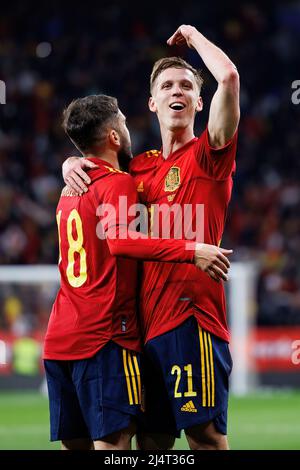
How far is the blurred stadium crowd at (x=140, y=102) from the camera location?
49.7ft

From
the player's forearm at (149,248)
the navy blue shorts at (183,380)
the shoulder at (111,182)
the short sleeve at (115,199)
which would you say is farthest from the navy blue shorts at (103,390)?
the shoulder at (111,182)

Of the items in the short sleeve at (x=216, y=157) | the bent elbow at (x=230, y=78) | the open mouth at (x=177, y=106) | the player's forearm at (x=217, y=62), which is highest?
the player's forearm at (x=217, y=62)

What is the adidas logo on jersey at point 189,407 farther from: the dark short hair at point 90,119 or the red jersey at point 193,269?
the dark short hair at point 90,119

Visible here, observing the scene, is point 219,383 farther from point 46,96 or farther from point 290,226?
point 46,96

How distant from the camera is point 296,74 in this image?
17641mm

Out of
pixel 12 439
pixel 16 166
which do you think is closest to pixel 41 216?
pixel 16 166

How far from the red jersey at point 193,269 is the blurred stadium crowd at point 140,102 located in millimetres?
9025

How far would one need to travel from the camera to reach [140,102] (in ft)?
56.1

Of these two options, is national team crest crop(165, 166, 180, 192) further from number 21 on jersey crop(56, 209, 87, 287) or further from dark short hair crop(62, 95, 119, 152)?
number 21 on jersey crop(56, 209, 87, 287)

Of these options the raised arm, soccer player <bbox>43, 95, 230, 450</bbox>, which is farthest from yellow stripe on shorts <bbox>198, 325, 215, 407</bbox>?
the raised arm

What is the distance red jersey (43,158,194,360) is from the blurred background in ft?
19.4

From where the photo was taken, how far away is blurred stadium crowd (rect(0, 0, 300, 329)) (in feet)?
49.7

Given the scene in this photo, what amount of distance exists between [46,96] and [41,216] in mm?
2894

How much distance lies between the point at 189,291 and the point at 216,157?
0.60 m
